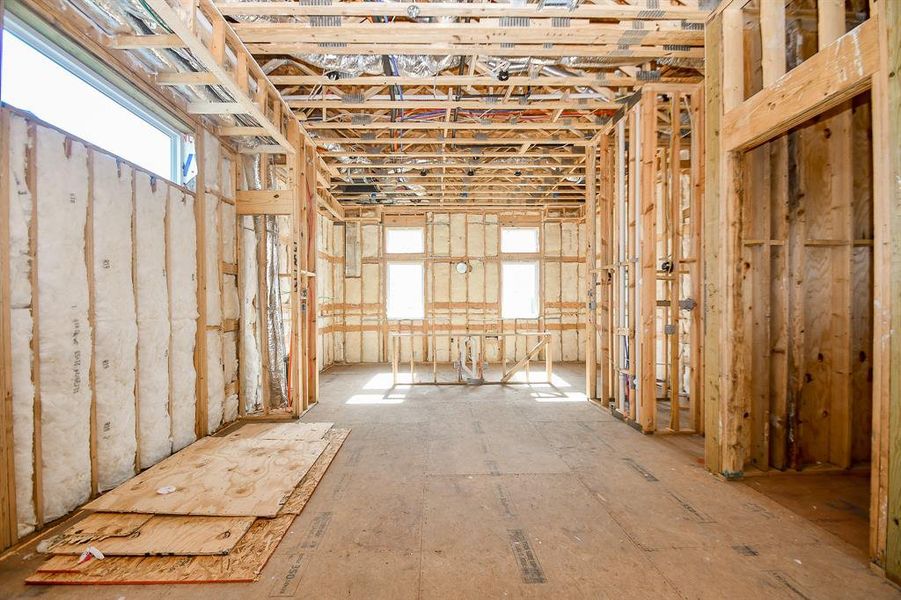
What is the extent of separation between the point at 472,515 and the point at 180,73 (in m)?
4.64

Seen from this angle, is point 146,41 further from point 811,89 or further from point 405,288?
point 405,288

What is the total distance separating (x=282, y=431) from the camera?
460 centimetres

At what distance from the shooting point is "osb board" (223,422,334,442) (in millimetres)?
4391

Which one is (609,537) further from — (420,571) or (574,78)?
(574,78)

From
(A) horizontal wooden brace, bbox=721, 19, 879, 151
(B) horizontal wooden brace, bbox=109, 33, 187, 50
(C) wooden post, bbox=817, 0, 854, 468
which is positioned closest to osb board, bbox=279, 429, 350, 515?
(B) horizontal wooden brace, bbox=109, 33, 187, 50

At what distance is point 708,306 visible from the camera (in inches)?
137

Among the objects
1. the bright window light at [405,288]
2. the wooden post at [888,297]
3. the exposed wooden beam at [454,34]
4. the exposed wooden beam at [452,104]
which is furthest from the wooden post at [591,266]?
the bright window light at [405,288]

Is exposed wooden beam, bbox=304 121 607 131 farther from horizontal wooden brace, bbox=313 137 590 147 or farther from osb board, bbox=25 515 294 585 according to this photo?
osb board, bbox=25 515 294 585

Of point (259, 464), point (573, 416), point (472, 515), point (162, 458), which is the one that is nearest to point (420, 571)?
point (472, 515)

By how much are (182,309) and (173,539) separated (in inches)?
97.1

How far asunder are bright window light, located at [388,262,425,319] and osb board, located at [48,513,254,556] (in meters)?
7.90

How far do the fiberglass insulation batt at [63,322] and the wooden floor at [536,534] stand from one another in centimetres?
62

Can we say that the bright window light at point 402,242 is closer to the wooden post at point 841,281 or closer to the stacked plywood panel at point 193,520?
the stacked plywood panel at point 193,520

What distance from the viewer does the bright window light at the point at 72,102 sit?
8.45 ft
